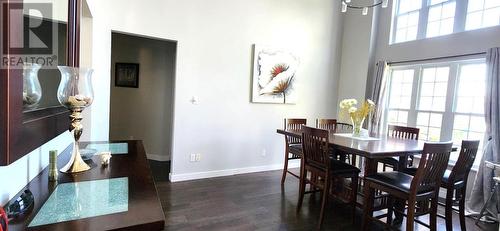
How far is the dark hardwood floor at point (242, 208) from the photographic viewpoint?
2621mm

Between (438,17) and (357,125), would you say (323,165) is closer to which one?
(357,125)

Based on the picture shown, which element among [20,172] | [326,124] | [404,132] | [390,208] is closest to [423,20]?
[404,132]

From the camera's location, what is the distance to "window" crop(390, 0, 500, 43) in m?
3.32

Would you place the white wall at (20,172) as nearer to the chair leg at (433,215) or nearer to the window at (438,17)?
the chair leg at (433,215)

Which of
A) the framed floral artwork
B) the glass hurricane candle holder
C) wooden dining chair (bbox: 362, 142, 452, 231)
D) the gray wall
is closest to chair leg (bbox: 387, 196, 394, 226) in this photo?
wooden dining chair (bbox: 362, 142, 452, 231)

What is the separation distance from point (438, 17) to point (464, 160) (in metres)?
2.52

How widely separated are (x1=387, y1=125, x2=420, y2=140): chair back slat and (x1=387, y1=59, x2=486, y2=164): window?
73 centimetres

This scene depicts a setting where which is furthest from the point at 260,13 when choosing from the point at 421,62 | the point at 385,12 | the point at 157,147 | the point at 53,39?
the point at 53,39

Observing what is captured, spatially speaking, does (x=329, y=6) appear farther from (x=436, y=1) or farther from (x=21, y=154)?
(x=21, y=154)

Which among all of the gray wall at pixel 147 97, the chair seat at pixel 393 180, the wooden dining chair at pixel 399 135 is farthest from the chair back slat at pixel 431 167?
the gray wall at pixel 147 97

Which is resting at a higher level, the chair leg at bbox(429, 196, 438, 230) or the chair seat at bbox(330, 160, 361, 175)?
the chair seat at bbox(330, 160, 361, 175)

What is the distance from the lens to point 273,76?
4398 mm

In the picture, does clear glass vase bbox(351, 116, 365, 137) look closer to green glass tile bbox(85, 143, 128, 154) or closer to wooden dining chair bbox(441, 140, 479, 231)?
wooden dining chair bbox(441, 140, 479, 231)

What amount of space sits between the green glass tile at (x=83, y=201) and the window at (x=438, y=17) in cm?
437
